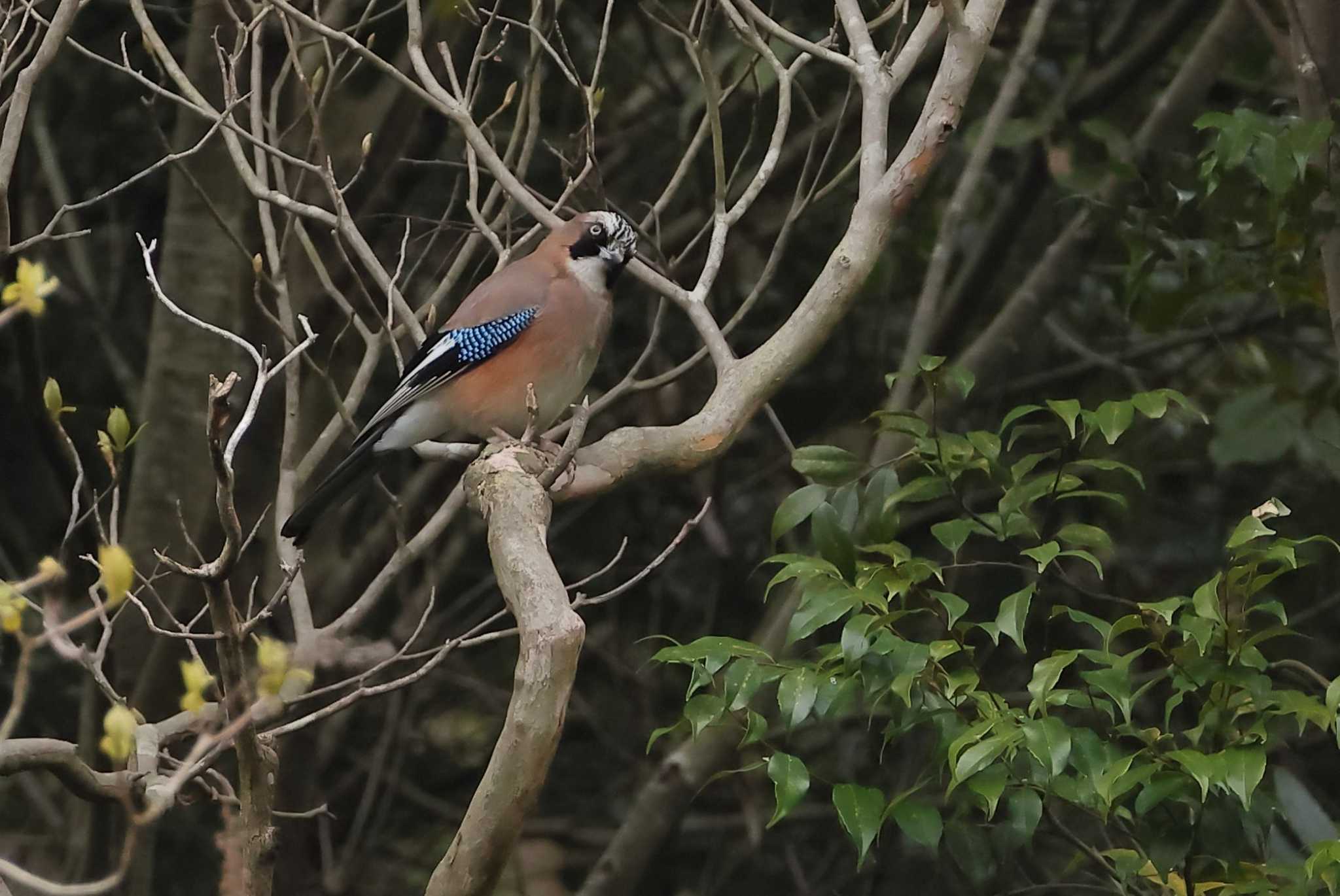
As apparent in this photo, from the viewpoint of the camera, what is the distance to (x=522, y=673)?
214 cm

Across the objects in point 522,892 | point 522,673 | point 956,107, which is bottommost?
point 522,892

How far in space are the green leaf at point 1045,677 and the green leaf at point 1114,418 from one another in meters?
0.40

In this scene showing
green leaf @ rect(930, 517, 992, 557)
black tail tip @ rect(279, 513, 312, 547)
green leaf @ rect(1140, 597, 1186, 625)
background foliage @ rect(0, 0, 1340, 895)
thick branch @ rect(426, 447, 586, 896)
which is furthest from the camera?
background foliage @ rect(0, 0, 1340, 895)

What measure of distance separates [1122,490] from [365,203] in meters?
2.43

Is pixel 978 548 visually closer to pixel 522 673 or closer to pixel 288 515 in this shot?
pixel 288 515

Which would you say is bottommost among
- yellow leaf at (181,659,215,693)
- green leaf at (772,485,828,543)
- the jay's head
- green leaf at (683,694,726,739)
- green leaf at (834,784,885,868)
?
green leaf at (834,784,885,868)

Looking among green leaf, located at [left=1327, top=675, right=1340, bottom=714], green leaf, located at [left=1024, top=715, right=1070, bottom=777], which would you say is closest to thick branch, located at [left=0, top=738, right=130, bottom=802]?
green leaf, located at [left=1024, top=715, right=1070, bottom=777]

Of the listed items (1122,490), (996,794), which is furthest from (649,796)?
(996,794)

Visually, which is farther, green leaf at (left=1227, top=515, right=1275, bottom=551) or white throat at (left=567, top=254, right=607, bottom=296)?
white throat at (left=567, top=254, right=607, bottom=296)

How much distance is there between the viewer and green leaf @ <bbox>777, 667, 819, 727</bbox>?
2.88 meters

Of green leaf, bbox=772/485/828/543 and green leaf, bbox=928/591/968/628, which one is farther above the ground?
green leaf, bbox=772/485/828/543

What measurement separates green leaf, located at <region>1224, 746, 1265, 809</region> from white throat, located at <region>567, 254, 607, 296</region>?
86.2 inches

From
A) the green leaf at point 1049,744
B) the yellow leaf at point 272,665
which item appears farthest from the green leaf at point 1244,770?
the yellow leaf at point 272,665

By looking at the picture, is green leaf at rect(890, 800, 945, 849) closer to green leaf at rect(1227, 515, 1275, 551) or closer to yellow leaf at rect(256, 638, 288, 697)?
green leaf at rect(1227, 515, 1275, 551)
